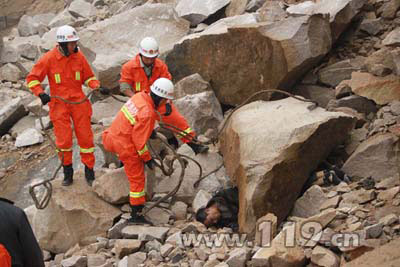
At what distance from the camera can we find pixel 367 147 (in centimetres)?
566

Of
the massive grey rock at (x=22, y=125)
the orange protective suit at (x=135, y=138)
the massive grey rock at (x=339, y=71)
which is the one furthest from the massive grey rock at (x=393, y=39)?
the massive grey rock at (x=22, y=125)

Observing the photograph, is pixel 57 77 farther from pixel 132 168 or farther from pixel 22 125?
pixel 22 125

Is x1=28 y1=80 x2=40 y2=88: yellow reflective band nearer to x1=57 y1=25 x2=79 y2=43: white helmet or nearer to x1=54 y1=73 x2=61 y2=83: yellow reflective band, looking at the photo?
x1=54 y1=73 x2=61 y2=83: yellow reflective band

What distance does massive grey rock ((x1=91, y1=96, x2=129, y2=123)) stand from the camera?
8273 mm

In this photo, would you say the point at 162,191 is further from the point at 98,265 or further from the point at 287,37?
the point at 287,37

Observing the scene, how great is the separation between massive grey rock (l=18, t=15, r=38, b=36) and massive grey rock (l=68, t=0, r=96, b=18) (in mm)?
896

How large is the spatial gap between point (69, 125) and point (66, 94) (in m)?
0.34

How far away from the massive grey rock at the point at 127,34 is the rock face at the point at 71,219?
275cm

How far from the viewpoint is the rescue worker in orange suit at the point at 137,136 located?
18.0 feet

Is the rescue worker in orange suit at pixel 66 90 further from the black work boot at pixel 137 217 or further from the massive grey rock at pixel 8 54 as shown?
the massive grey rock at pixel 8 54

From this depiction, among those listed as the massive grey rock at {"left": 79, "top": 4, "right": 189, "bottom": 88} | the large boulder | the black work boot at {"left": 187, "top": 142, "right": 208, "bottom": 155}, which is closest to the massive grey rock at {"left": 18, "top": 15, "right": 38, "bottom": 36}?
the massive grey rock at {"left": 79, "top": 4, "right": 189, "bottom": 88}

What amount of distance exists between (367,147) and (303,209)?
89 cm

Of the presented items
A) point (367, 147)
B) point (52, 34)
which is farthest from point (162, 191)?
point (52, 34)

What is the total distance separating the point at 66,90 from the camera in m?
6.30
